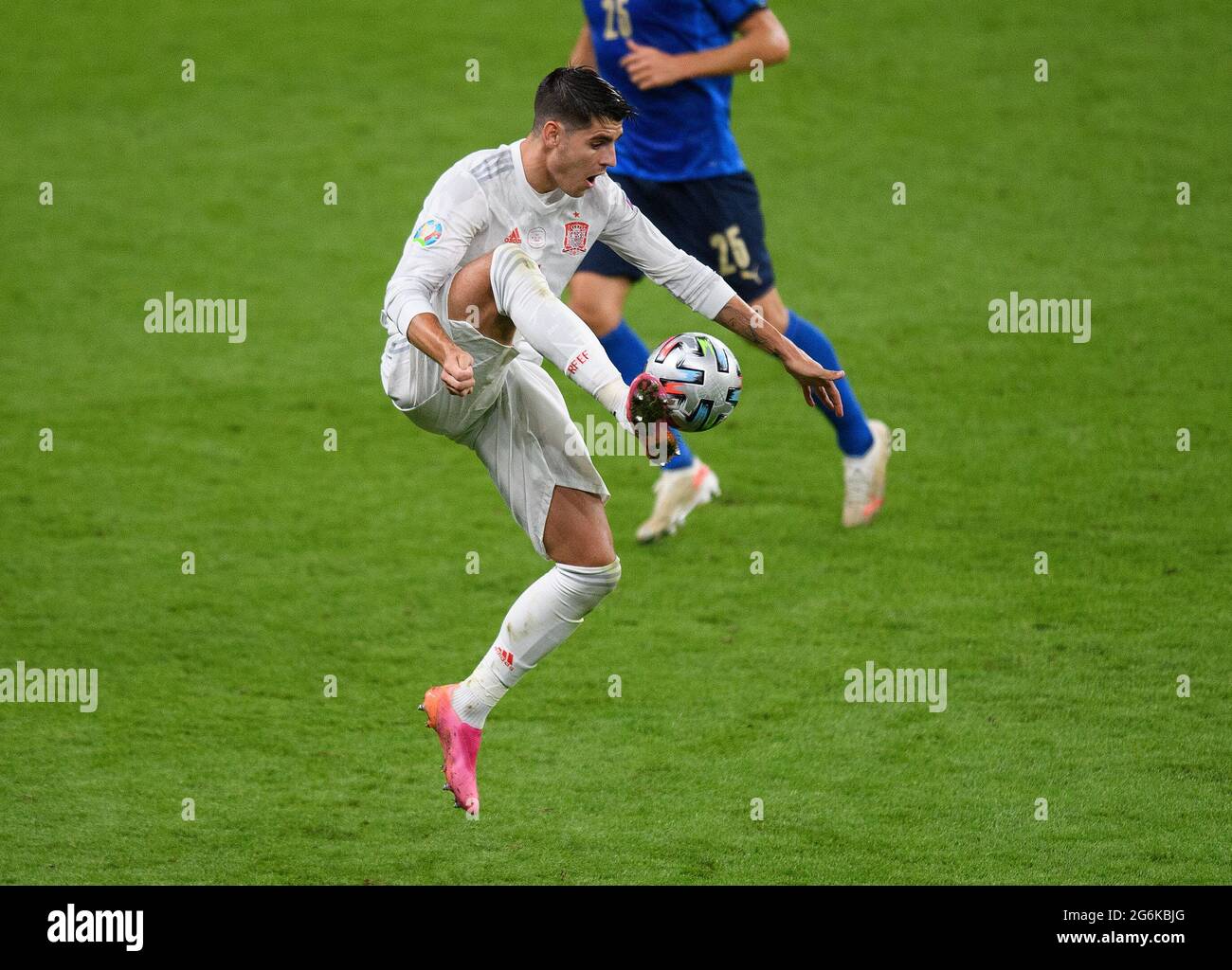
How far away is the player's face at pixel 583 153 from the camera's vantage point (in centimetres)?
493

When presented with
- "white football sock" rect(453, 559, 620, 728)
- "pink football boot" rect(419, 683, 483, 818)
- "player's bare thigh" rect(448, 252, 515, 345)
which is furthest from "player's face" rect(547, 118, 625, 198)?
"pink football boot" rect(419, 683, 483, 818)

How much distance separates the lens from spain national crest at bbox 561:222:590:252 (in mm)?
5234

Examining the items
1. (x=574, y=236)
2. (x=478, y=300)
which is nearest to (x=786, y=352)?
(x=574, y=236)

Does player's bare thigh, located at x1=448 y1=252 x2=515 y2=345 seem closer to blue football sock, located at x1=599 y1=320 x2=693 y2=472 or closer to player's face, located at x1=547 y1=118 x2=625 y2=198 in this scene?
player's face, located at x1=547 y1=118 x2=625 y2=198

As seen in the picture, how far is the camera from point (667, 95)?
7523 millimetres

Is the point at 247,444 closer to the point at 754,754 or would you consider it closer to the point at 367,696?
the point at 367,696

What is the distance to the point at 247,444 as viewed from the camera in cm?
927

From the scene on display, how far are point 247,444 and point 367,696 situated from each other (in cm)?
315

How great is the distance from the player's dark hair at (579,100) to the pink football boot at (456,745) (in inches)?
77.5

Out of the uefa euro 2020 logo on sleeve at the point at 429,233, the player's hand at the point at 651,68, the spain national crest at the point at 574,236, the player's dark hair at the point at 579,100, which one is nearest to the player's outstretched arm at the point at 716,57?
the player's hand at the point at 651,68

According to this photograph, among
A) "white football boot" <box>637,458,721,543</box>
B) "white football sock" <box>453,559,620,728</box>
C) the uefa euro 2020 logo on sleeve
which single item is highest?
the uefa euro 2020 logo on sleeve

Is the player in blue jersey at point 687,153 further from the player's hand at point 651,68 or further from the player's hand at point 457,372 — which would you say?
the player's hand at point 457,372

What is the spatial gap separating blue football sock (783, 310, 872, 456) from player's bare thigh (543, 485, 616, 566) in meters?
2.53

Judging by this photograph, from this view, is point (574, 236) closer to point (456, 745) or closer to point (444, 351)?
point (444, 351)
